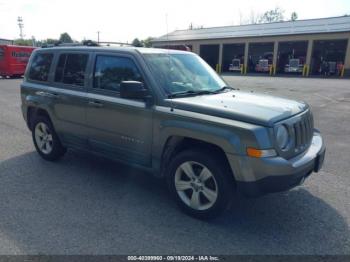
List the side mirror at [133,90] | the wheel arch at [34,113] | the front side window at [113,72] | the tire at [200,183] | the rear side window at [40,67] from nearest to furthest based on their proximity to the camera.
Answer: the tire at [200,183] < the side mirror at [133,90] < the front side window at [113,72] < the rear side window at [40,67] < the wheel arch at [34,113]

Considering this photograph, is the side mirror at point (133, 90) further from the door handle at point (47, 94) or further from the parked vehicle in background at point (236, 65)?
the parked vehicle in background at point (236, 65)

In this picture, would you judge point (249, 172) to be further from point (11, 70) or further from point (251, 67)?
point (251, 67)

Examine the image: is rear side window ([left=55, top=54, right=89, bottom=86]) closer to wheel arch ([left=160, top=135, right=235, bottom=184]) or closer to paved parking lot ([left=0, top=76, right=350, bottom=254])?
paved parking lot ([left=0, top=76, right=350, bottom=254])

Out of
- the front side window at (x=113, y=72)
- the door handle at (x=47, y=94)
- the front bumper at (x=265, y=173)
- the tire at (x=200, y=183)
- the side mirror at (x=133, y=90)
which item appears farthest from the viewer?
the door handle at (x=47, y=94)

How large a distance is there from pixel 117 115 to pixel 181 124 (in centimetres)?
105

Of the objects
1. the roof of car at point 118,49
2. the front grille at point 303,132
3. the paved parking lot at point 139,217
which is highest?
the roof of car at point 118,49

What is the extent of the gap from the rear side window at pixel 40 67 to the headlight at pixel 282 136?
3922mm

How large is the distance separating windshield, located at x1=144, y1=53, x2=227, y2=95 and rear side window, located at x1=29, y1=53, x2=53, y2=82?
84.9 inches

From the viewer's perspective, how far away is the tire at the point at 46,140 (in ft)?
17.0

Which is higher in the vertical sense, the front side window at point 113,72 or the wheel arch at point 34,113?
the front side window at point 113,72

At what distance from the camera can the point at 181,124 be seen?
340 centimetres

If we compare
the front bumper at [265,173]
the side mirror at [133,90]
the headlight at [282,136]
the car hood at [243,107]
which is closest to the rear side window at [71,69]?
the side mirror at [133,90]

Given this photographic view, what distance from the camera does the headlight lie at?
10.0 feet

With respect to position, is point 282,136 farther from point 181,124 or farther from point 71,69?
point 71,69
